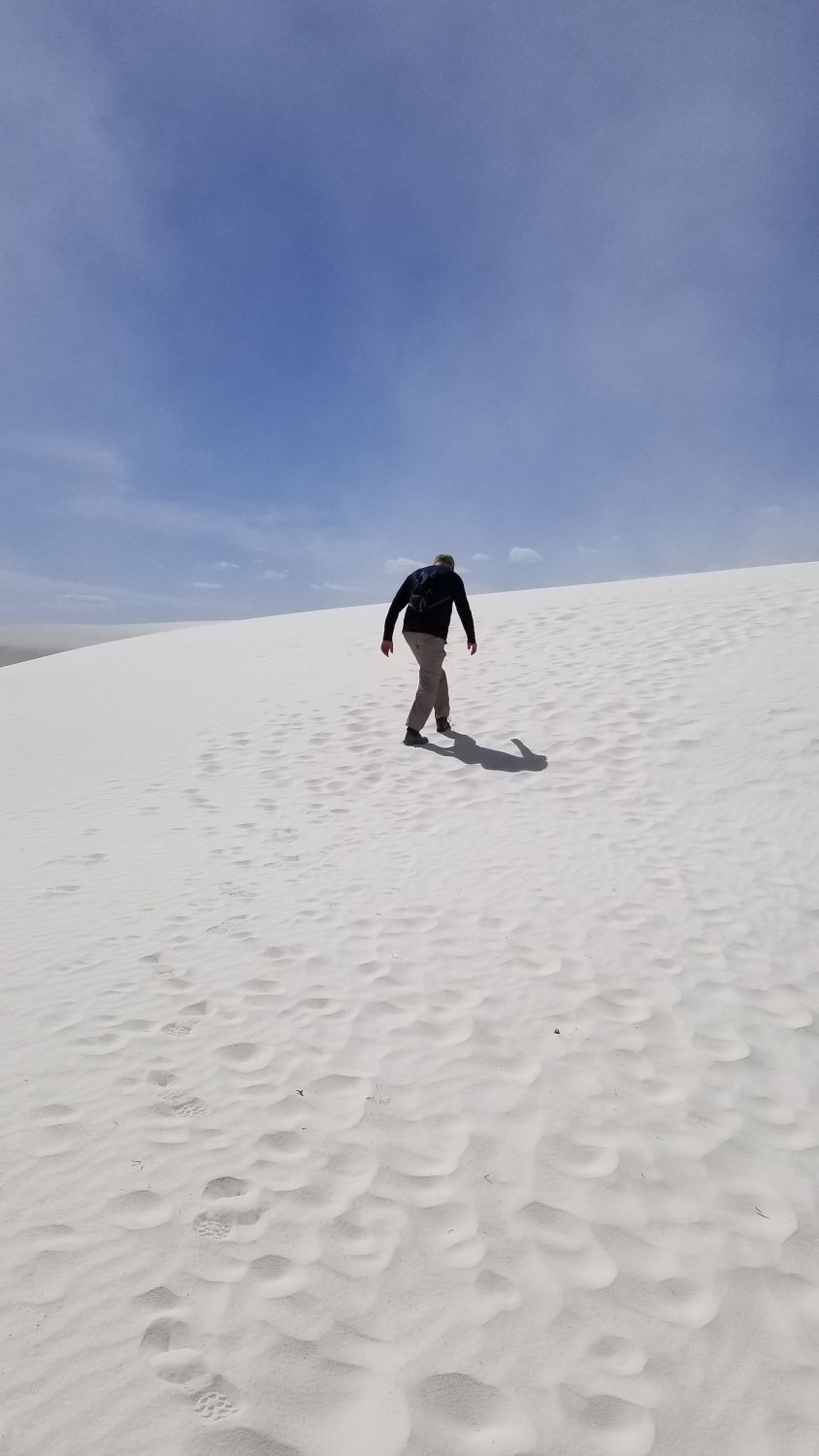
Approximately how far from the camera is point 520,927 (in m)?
4.36

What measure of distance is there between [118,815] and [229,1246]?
4.99 m

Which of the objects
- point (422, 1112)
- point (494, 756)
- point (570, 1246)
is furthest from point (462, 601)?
point (570, 1246)

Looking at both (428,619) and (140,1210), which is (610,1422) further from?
(428,619)

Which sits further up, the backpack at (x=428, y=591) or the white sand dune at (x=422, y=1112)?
the backpack at (x=428, y=591)

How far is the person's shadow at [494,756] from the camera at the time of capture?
7227 millimetres

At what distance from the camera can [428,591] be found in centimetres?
780

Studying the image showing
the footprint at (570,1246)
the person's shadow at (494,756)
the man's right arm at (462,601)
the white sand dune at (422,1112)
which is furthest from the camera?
the man's right arm at (462,601)

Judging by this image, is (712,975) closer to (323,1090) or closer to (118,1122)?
(323,1090)

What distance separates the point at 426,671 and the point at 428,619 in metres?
0.58

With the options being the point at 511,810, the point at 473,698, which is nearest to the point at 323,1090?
the point at 511,810

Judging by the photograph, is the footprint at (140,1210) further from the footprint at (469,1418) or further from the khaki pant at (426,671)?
the khaki pant at (426,671)

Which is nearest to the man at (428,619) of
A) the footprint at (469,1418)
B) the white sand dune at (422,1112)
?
the white sand dune at (422,1112)

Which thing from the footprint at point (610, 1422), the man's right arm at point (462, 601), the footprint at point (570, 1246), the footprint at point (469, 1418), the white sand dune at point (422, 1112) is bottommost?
the footprint at point (610, 1422)

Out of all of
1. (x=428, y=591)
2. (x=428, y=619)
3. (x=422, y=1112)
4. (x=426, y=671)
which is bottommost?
(x=422, y=1112)
